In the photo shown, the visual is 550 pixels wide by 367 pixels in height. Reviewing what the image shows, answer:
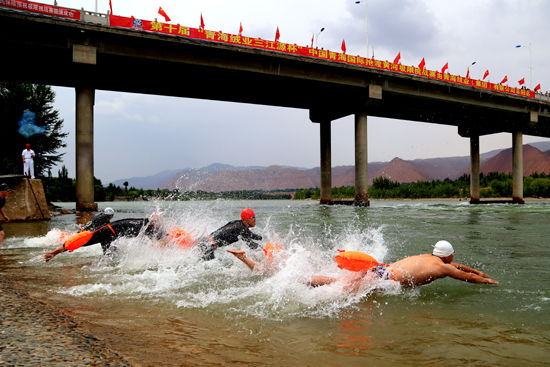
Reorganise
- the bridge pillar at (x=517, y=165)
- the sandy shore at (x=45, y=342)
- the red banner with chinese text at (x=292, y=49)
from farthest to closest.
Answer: the bridge pillar at (x=517, y=165) → the red banner with chinese text at (x=292, y=49) → the sandy shore at (x=45, y=342)

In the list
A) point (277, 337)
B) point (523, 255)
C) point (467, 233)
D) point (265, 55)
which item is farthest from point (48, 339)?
point (265, 55)

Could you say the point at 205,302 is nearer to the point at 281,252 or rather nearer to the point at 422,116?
the point at 281,252

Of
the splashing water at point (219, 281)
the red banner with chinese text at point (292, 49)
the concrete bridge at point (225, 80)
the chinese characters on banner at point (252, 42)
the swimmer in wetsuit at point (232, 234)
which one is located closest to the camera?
the splashing water at point (219, 281)

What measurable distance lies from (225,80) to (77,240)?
25.9 metres

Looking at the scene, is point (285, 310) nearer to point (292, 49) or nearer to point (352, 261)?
point (352, 261)

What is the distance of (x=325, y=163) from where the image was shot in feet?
145

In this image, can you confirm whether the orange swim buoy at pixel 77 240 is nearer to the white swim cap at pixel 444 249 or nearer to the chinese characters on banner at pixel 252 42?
the white swim cap at pixel 444 249

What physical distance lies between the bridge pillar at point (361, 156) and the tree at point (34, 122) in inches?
1142

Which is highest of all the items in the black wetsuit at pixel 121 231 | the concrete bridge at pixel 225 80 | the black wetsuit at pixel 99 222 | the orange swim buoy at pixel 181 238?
the concrete bridge at pixel 225 80

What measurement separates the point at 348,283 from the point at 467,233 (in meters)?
10.6

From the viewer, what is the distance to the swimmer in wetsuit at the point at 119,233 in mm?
8508

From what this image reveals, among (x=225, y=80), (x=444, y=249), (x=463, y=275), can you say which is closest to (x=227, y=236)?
(x=444, y=249)

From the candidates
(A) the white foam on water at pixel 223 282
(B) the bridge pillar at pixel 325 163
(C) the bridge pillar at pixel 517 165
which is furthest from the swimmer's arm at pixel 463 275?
(C) the bridge pillar at pixel 517 165

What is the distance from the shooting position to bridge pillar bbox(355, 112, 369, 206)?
37.4 metres
